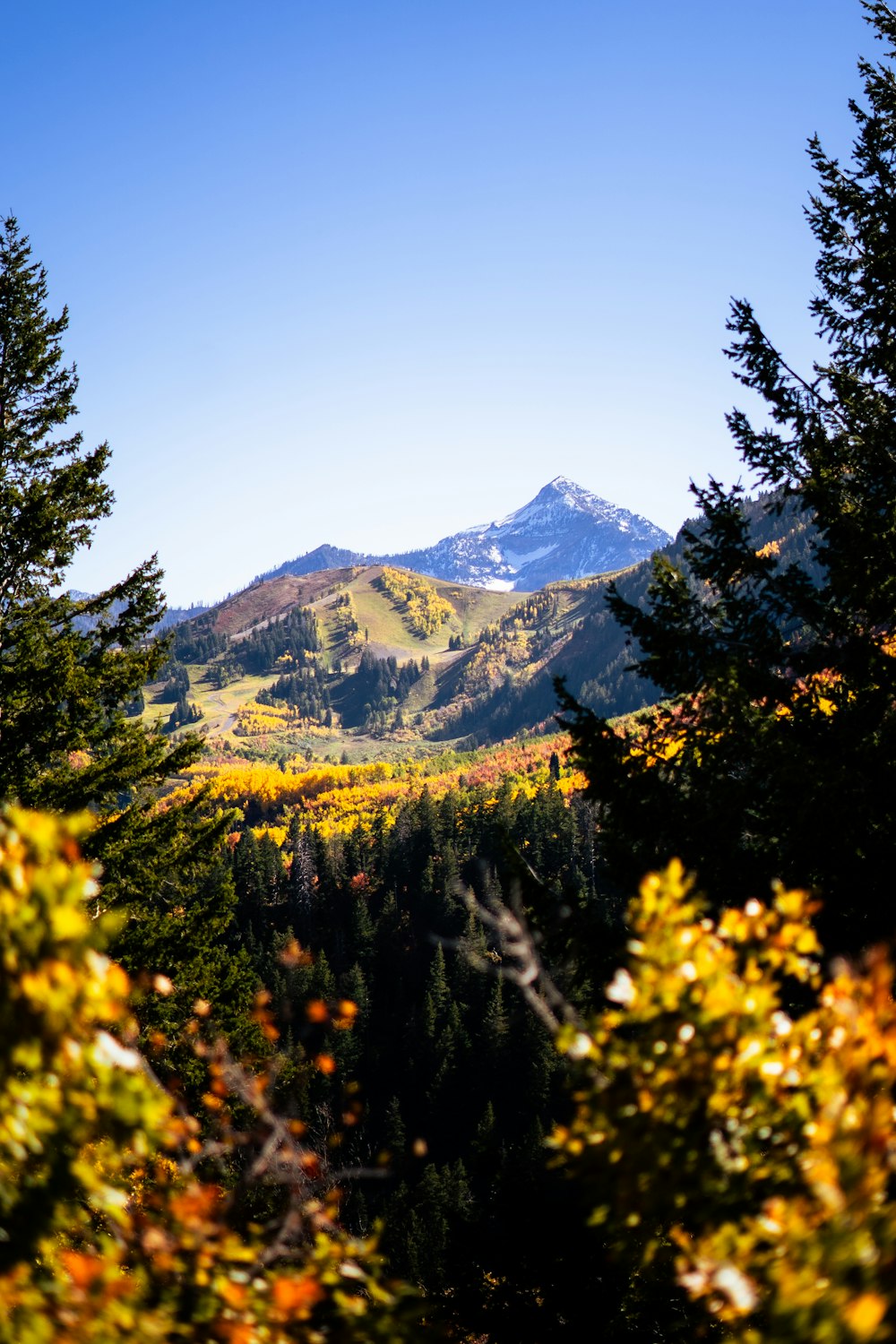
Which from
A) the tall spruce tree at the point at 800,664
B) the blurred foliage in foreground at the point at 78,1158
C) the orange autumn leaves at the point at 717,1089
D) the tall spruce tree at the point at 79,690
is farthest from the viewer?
the tall spruce tree at the point at 79,690

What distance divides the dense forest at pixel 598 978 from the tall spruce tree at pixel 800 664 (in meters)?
0.04

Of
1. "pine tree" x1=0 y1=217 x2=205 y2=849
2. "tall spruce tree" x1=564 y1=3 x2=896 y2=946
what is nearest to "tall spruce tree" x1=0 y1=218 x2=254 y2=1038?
"pine tree" x1=0 y1=217 x2=205 y2=849

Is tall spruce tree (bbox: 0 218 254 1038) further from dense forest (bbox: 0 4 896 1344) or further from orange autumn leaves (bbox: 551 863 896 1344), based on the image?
orange autumn leaves (bbox: 551 863 896 1344)

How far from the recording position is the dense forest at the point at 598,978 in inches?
125

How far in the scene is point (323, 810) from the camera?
18000 centimetres

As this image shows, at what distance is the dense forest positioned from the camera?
3166mm

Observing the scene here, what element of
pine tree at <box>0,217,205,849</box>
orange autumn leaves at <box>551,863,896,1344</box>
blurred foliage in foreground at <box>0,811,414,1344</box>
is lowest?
orange autumn leaves at <box>551,863,896,1344</box>

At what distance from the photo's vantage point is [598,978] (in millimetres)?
8477

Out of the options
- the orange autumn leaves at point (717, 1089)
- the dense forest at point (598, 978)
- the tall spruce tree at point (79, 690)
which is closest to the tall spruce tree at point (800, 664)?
the dense forest at point (598, 978)

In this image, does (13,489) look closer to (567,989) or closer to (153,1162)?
(153,1162)

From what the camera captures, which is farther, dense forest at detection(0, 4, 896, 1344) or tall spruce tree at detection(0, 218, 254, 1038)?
tall spruce tree at detection(0, 218, 254, 1038)

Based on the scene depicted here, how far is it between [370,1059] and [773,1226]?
7681 centimetres

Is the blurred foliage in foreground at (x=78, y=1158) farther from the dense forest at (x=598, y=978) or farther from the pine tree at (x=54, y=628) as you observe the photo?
the pine tree at (x=54, y=628)

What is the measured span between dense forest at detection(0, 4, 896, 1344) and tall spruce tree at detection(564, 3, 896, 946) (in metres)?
Answer: 0.04
